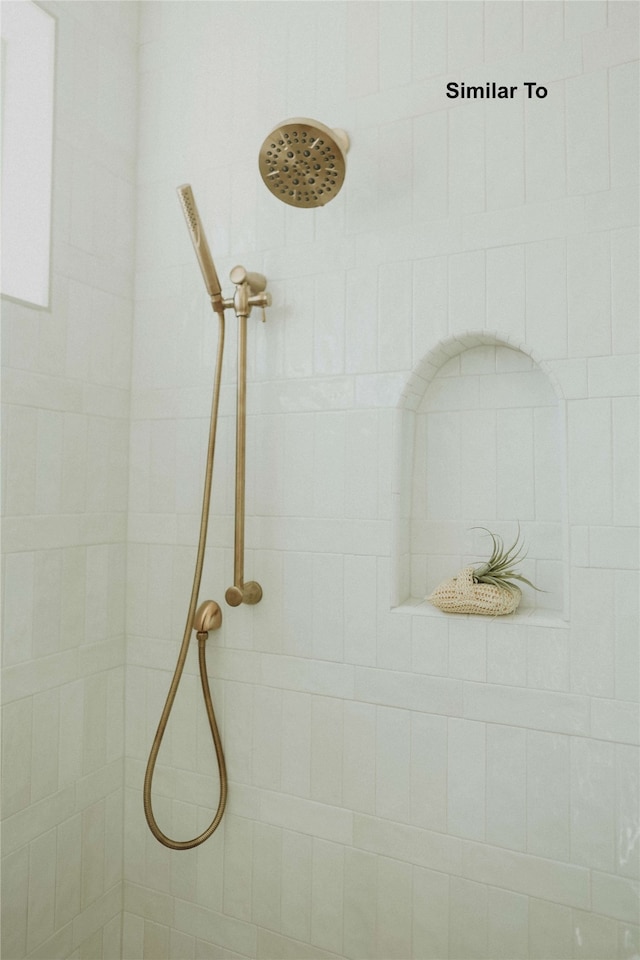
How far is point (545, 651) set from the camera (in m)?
1.25

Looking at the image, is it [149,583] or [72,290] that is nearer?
[72,290]

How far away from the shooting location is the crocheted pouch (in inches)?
50.4

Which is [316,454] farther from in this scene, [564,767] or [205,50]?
[205,50]

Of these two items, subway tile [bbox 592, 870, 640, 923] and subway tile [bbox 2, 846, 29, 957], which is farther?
subway tile [bbox 2, 846, 29, 957]

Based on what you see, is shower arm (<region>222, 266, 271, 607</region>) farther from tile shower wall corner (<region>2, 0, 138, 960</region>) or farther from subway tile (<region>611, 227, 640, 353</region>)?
subway tile (<region>611, 227, 640, 353</region>)

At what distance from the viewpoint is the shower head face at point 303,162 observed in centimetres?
124

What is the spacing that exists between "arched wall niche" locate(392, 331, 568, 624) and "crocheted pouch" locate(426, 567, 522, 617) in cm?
3

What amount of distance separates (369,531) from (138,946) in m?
1.21

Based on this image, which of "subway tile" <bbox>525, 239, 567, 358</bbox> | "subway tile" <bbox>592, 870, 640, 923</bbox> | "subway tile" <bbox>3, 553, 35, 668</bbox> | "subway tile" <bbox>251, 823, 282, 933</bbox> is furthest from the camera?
"subway tile" <bbox>251, 823, 282, 933</bbox>

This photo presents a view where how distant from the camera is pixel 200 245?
1.44 metres

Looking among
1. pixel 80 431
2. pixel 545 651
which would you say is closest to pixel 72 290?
pixel 80 431

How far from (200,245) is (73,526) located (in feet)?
2.33

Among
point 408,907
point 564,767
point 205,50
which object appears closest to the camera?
point 564,767

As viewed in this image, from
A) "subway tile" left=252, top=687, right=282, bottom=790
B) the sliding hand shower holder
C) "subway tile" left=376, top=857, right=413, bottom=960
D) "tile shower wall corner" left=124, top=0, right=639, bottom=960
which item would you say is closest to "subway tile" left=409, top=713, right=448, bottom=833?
"tile shower wall corner" left=124, top=0, right=639, bottom=960
